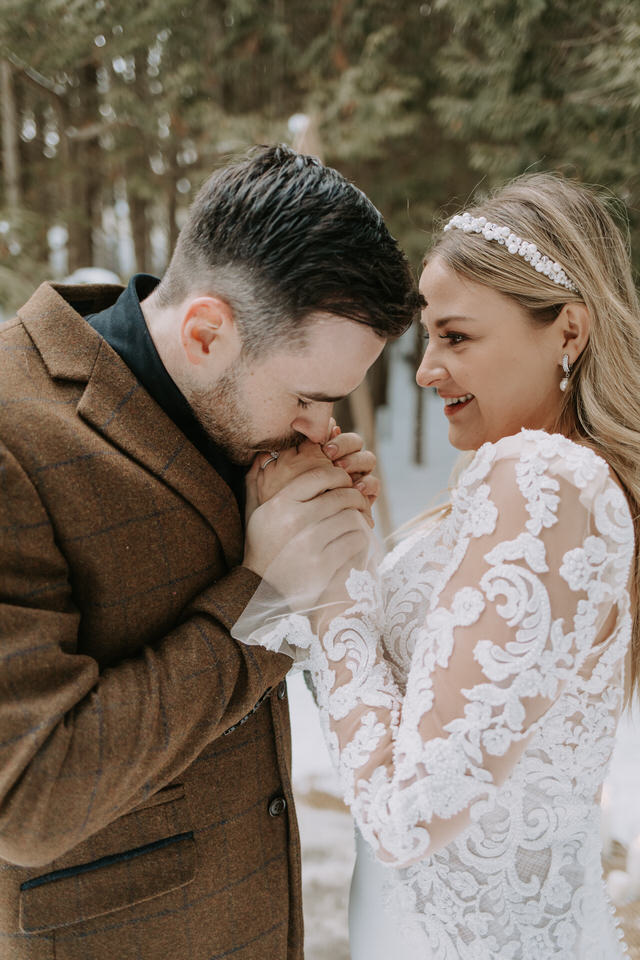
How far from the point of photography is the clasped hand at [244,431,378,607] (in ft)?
4.58

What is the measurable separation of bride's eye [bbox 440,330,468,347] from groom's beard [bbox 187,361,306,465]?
1.55 ft

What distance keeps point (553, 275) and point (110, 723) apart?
1275 mm

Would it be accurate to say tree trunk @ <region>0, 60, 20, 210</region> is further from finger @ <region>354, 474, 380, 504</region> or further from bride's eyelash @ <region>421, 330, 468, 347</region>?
finger @ <region>354, 474, 380, 504</region>

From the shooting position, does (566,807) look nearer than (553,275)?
Yes

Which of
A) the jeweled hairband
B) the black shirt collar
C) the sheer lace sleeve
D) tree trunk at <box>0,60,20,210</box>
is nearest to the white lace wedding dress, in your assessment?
the sheer lace sleeve

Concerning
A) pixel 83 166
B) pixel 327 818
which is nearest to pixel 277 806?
pixel 327 818

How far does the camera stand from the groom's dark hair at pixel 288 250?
1.34 m

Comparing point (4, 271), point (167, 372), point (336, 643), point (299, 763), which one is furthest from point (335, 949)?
point (4, 271)

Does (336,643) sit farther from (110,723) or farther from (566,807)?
(566,807)

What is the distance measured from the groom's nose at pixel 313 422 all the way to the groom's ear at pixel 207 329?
19 centimetres

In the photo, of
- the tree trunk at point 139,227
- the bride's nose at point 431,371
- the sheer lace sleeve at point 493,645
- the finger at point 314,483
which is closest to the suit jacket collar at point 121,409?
the finger at point 314,483

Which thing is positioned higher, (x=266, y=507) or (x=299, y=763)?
(x=266, y=507)

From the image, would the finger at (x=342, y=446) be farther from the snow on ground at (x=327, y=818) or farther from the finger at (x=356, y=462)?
the snow on ground at (x=327, y=818)

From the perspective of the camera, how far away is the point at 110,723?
116 centimetres
